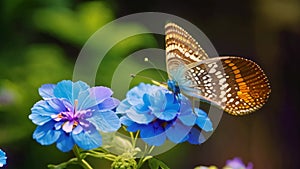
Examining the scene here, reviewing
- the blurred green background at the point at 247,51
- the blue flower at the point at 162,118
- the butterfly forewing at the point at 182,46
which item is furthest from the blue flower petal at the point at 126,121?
the blurred green background at the point at 247,51

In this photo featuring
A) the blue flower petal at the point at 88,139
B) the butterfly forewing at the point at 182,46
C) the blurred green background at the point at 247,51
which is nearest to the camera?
the blue flower petal at the point at 88,139

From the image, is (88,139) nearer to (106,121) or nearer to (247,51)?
(106,121)

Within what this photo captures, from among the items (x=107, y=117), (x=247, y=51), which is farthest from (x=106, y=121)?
(x=247, y=51)

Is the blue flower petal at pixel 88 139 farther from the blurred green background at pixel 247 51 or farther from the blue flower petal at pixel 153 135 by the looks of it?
the blurred green background at pixel 247 51

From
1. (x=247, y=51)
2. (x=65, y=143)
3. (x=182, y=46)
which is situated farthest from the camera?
(x=247, y=51)

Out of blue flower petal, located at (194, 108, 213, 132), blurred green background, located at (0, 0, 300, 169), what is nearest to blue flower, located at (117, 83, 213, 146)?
blue flower petal, located at (194, 108, 213, 132)

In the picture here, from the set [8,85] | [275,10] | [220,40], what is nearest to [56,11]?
[8,85]

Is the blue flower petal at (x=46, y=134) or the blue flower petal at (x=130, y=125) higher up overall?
the blue flower petal at (x=46, y=134)
